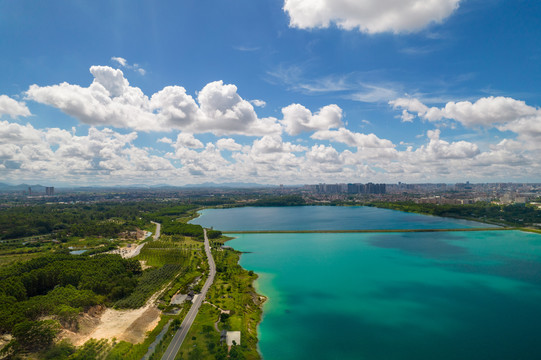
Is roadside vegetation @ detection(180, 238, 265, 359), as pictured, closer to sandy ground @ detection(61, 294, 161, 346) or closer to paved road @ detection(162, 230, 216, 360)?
paved road @ detection(162, 230, 216, 360)

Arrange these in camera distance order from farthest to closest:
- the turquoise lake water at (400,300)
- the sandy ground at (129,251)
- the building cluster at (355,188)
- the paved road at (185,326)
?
the building cluster at (355,188) < the sandy ground at (129,251) < the turquoise lake water at (400,300) < the paved road at (185,326)

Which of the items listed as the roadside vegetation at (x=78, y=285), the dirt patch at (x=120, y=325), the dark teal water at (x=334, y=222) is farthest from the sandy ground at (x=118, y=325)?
the dark teal water at (x=334, y=222)

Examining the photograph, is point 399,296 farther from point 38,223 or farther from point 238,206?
point 238,206

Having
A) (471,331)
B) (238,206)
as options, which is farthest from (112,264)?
(238,206)

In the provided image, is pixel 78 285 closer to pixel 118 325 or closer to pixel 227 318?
pixel 118 325

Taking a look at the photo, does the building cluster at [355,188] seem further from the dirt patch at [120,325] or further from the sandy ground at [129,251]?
the dirt patch at [120,325]

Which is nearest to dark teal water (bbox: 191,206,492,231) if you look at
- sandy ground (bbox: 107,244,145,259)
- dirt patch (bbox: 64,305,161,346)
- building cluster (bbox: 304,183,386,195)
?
sandy ground (bbox: 107,244,145,259)
